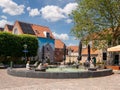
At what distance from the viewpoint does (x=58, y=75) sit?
20828 millimetres

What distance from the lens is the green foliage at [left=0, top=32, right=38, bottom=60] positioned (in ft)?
149

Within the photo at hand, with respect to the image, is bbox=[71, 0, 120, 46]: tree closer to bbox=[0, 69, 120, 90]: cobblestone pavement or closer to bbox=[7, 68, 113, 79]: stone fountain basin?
bbox=[7, 68, 113, 79]: stone fountain basin

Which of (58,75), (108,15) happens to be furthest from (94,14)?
(58,75)

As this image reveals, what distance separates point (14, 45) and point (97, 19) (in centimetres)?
1662

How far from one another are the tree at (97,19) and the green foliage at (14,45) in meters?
12.9

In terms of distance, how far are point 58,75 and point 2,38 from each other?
2639 cm

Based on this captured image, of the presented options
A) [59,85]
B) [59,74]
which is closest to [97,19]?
[59,74]

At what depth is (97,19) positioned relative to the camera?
38250 mm

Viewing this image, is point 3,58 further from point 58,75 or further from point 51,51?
point 58,75

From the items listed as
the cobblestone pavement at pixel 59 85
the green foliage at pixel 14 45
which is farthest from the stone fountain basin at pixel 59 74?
the green foliage at pixel 14 45

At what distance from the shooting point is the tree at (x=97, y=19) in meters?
37.5

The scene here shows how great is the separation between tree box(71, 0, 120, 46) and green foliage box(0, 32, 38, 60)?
1294 centimetres

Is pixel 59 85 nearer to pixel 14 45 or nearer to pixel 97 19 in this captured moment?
pixel 97 19

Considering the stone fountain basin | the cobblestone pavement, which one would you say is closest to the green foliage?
the stone fountain basin
